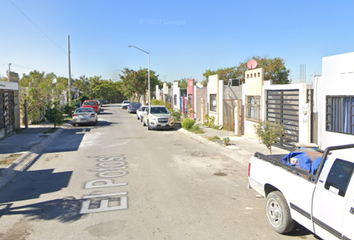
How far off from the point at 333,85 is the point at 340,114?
1.01 meters

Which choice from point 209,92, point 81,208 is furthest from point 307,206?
point 209,92

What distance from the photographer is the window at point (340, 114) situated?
31.4 feet

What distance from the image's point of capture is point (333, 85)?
10297mm

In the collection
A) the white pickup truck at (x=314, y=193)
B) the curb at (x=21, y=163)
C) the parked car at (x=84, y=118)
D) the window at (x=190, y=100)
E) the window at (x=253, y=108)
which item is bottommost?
the curb at (x=21, y=163)

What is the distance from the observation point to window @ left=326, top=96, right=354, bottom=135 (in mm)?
9586

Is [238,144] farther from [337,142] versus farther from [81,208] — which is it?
[81,208]

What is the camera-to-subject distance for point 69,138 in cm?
1791

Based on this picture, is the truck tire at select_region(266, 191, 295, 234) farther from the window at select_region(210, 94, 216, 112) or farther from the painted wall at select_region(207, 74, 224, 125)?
the window at select_region(210, 94, 216, 112)

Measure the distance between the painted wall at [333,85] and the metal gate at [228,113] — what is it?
884 centimetres

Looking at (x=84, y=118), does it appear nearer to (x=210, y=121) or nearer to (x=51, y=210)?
(x=210, y=121)

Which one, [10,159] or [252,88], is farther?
[252,88]

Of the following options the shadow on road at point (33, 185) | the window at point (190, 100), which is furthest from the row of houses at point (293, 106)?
the shadow on road at point (33, 185)

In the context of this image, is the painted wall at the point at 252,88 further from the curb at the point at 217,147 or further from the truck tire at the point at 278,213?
the truck tire at the point at 278,213

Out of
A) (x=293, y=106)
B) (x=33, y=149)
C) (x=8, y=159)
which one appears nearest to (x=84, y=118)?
(x=33, y=149)
